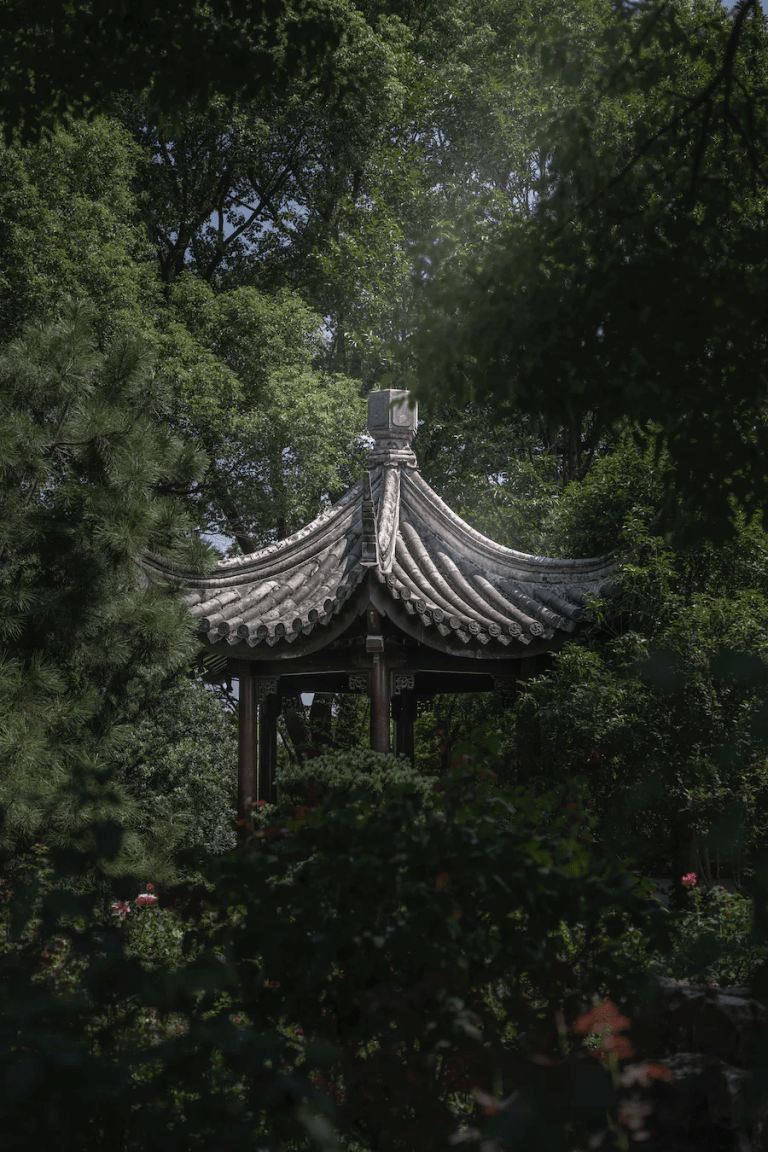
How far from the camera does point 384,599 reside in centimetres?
654

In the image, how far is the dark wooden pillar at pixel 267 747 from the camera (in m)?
8.81

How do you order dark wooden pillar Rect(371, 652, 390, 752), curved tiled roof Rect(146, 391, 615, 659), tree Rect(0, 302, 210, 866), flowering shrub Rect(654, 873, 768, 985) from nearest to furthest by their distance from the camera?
flowering shrub Rect(654, 873, 768, 985) < tree Rect(0, 302, 210, 866) < curved tiled roof Rect(146, 391, 615, 659) < dark wooden pillar Rect(371, 652, 390, 752)

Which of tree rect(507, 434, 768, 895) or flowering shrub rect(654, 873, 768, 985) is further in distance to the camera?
tree rect(507, 434, 768, 895)

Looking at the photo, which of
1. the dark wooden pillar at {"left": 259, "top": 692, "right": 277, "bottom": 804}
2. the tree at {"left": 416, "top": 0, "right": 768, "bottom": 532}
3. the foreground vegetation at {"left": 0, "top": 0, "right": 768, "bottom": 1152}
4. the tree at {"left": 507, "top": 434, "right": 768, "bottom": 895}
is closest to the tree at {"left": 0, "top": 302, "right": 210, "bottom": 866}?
the foreground vegetation at {"left": 0, "top": 0, "right": 768, "bottom": 1152}

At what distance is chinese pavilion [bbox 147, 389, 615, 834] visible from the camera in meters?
6.68

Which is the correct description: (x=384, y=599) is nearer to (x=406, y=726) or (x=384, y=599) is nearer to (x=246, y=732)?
(x=246, y=732)

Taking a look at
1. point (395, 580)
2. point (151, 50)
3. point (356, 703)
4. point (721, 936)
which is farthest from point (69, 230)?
point (721, 936)

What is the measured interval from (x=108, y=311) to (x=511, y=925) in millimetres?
11172

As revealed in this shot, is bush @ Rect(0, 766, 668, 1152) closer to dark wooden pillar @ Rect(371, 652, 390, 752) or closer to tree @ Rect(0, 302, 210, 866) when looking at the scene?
tree @ Rect(0, 302, 210, 866)

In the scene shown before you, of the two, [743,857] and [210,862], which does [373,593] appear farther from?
[210,862]

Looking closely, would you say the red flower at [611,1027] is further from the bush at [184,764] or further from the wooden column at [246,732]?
the bush at [184,764]

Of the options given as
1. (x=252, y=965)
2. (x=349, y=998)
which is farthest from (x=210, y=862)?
(x=349, y=998)

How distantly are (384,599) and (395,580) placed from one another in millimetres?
137

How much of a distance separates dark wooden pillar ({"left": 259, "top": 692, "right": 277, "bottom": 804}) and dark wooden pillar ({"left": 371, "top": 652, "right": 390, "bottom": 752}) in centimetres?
195
